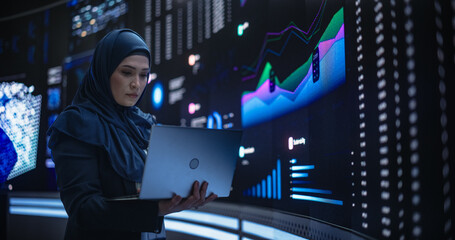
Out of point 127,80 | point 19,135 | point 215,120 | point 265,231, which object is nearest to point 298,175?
point 265,231

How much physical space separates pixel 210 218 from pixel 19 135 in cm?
269

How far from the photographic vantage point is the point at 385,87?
3.22 feet

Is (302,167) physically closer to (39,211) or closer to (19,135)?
(39,211)

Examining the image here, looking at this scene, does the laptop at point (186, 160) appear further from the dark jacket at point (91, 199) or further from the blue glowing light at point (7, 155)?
the blue glowing light at point (7, 155)

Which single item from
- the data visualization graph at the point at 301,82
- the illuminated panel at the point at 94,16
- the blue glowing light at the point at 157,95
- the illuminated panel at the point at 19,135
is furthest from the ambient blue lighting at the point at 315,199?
the illuminated panel at the point at 19,135

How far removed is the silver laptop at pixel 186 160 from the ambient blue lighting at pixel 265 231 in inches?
24.2

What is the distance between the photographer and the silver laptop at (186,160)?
1064 mm

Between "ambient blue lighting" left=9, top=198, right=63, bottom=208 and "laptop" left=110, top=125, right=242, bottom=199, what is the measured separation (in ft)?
10.4

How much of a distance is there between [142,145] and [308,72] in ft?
2.37

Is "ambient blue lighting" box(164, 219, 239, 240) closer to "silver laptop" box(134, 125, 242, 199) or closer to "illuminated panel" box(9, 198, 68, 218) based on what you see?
"silver laptop" box(134, 125, 242, 199)

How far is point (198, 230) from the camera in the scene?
270cm

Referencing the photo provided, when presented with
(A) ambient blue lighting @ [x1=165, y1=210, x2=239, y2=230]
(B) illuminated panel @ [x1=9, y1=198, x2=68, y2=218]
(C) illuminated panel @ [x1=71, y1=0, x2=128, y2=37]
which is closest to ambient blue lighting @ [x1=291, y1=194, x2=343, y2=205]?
(A) ambient blue lighting @ [x1=165, y1=210, x2=239, y2=230]

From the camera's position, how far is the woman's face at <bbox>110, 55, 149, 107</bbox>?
1.38 meters

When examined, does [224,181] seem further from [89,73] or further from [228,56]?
[228,56]
